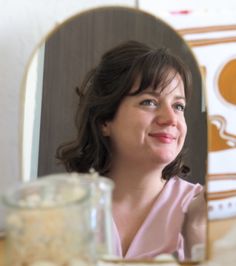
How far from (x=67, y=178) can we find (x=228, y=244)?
26cm

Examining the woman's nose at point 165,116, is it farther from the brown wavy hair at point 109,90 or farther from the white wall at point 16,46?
the white wall at point 16,46

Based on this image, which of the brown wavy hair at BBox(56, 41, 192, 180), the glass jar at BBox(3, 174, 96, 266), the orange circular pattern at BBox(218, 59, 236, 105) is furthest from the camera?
the orange circular pattern at BBox(218, 59, 236, 105)

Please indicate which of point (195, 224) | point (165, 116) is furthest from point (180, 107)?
point (195, 224)

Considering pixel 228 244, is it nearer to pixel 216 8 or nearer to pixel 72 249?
pixel 72 249

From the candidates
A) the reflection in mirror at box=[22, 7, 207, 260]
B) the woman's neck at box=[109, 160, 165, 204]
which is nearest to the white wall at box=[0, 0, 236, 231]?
the reflection in mirror at box=[22, 7, 207, 260]

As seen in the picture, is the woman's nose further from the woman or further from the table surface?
the table surface

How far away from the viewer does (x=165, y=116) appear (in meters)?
0.59

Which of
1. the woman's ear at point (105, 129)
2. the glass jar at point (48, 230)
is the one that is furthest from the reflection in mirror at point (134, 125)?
the glass jar at point (48, 230)

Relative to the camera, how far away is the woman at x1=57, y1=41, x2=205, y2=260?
59cm

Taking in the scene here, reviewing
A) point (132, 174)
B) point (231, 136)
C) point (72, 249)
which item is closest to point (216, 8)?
point (231, 136)

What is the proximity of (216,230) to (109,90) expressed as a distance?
0.90 feet

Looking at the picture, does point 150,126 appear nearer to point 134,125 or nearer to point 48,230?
point 134,125

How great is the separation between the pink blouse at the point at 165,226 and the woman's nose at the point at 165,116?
3.1 inches

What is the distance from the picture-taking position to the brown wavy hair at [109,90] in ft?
1.93
